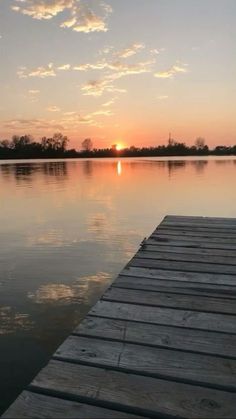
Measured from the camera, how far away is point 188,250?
5.74 m

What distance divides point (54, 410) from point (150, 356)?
834 millimetres

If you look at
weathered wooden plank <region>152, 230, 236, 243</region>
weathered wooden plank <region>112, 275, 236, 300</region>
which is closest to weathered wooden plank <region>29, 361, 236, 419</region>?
weathered wooden plank <region>112, 275, 236, 300</region>

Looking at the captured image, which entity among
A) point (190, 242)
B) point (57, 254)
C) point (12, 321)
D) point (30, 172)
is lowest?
point (12, 321)

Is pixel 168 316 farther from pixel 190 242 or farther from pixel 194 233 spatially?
pixel 194 233

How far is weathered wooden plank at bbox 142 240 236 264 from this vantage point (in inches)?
215

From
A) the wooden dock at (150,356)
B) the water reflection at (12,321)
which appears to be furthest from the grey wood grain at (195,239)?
the water reflection at (12,321)

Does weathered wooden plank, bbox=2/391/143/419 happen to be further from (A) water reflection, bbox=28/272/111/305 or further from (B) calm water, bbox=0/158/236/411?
(A) water reflection, bbox=28/272/111/305

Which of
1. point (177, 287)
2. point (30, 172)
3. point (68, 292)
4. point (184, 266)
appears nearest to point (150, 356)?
point (177, 287)

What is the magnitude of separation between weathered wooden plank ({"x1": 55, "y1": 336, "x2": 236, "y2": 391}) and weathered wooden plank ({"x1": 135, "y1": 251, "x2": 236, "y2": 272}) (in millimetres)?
2491

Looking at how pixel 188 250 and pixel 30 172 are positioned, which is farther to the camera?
pixel 30 172

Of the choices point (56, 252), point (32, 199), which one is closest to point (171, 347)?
point (56, 252)

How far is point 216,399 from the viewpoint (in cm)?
223

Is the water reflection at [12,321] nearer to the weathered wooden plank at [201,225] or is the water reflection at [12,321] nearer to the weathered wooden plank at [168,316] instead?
the weathered wooden plank at [168,316]

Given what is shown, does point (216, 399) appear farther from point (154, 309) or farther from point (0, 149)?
point (0, 149)
